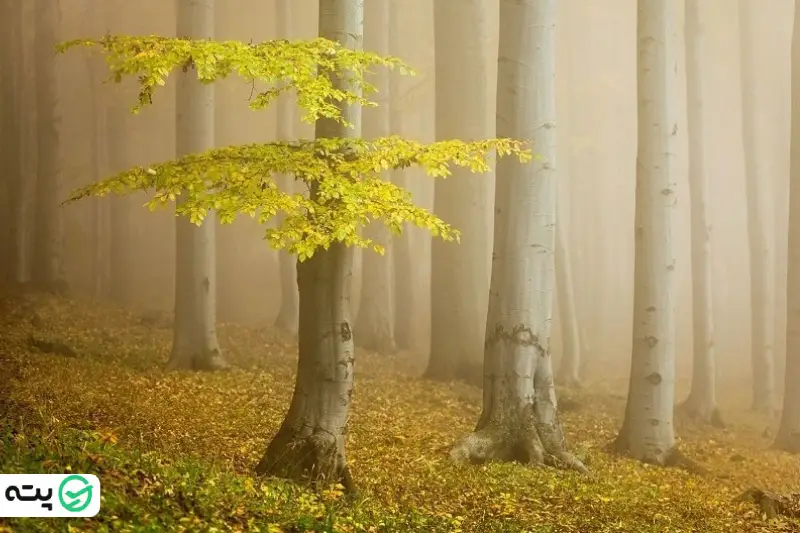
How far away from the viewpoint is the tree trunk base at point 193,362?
44.3 ft

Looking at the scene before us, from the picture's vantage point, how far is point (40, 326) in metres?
14.9

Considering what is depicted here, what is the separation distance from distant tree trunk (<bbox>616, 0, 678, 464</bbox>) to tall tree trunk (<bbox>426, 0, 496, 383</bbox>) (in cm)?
351

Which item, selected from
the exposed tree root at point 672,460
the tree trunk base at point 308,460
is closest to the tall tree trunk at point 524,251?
the exposed tree root at point 672,460

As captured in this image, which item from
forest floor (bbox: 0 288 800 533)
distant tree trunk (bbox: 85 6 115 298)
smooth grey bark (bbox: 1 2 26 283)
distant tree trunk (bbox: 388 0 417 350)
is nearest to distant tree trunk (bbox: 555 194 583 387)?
forest floor (bbox: 0 288 800 533)

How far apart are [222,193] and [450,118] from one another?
352 inches

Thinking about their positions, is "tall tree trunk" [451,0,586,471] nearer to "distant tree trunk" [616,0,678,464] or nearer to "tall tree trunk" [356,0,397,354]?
"distant tree trunk" [616,0,678,464]

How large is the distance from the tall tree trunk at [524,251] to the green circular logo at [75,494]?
533cm

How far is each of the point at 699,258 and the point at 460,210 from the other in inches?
202

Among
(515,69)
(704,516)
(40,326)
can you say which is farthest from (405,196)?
(40,326)

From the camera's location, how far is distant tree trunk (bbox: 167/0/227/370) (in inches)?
539

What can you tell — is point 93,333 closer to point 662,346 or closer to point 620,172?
point 662,346

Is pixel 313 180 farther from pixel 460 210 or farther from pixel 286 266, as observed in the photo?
pixel 286 266

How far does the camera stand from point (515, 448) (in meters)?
10.3

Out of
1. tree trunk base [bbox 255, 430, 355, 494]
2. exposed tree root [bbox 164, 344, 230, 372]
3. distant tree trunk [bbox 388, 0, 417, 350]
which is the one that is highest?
distant tree trunk [bbox 388, 0, 417, 350]
